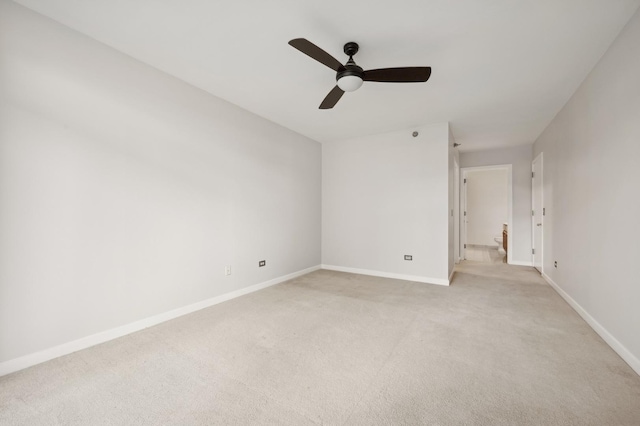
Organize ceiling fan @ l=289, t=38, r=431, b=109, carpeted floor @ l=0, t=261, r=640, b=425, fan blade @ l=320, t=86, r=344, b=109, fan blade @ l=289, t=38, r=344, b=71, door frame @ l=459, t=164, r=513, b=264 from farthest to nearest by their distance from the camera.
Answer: door frame @ l=459, t=164, r=513, b=264
fan blade @ l=320, t=86, r=344, b=109
ceiling fan @ l=289, t=38, r=431, b=109
fan blade @ l=289, t=38, r=344, b=71
carpeted floor @ l=0, t=261, r=640, b=425

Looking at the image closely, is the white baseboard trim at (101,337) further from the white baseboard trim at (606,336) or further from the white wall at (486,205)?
the white wall at (486,205)

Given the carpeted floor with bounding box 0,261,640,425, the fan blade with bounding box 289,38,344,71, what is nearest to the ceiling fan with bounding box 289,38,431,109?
the fan blade with bounding box 289,38,344,71

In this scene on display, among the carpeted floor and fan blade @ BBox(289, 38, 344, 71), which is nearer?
the carpeted floor

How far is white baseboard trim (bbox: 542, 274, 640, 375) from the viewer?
1.83 m

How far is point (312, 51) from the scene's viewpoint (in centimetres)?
182

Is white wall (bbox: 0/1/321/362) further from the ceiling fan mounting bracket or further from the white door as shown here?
the white door

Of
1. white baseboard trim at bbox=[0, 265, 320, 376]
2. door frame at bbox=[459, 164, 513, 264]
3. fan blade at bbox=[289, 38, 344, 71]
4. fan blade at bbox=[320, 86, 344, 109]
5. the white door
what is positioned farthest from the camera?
door frame at bbox=[459, 164, 513, 264]

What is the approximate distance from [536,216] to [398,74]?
195 inches

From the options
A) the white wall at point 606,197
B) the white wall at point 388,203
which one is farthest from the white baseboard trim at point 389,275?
the white wall at point 606,197

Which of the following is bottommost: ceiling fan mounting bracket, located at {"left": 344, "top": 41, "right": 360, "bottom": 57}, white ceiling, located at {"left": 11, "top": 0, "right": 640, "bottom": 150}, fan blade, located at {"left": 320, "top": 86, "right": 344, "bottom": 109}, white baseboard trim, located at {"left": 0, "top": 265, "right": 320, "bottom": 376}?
white baseboard trim, located at {"left": 0, "top": 265, "right": 320, "bottom": 376}

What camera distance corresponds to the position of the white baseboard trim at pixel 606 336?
72.1 inches

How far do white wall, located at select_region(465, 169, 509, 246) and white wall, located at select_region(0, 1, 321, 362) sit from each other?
25.0 feet

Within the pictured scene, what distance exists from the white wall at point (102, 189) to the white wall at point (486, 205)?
25.0 ft

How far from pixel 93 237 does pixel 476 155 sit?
6.84 m
